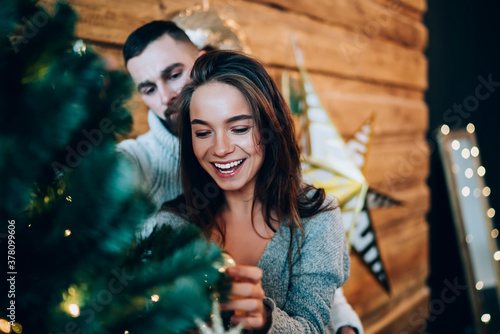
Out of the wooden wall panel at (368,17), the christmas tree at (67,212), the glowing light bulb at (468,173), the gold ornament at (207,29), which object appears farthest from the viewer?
the glowing light bulb at (468,173)

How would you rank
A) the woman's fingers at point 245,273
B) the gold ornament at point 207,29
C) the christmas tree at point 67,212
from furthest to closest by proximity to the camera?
the gold ornament at point 207,29
the woman's fingers at point 245,273
the christmas tree at point 67,212

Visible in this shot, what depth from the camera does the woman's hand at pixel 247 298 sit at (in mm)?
614

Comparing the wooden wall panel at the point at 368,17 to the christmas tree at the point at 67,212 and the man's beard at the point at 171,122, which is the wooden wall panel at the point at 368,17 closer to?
the man's beard at the point at 171,122

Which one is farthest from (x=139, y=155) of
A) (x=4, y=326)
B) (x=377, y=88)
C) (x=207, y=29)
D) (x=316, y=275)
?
(x=377, y=88)

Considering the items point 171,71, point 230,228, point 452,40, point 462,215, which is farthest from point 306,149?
point 452,40

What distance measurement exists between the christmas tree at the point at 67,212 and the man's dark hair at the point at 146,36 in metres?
0.51

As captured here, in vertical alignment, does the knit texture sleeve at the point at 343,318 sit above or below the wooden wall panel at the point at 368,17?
below

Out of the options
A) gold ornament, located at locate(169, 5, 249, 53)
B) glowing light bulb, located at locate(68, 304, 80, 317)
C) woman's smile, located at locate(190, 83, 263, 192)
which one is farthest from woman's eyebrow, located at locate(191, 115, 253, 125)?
glowing light bulb, located at locate(68, 304, 80, 317)

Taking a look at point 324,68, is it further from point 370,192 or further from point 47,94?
point 47,94

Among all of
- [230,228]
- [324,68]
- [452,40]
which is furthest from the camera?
[452,40]

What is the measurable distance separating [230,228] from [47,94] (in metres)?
0.67

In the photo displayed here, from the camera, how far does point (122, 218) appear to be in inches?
14.8

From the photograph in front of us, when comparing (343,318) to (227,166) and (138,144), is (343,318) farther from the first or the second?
(138,144)

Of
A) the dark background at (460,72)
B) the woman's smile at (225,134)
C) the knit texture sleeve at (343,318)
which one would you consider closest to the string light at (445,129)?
the dark background at (460,72)
